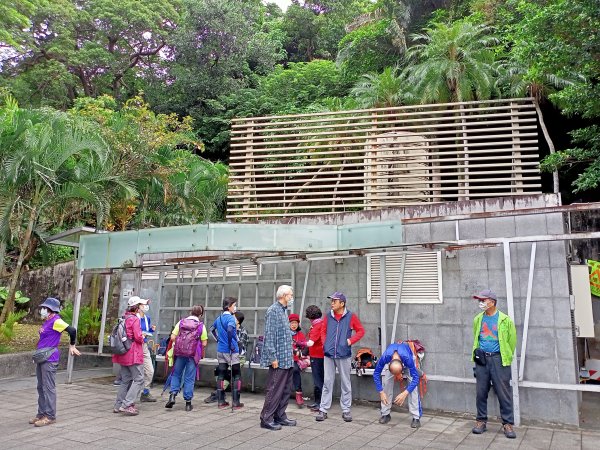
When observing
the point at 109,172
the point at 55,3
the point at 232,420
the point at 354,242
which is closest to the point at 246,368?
the point at 232,420

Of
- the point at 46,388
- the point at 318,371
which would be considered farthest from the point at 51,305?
the point at 318,371

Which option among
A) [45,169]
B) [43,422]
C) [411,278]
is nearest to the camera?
[43,422]

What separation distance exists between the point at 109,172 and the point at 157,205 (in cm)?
294

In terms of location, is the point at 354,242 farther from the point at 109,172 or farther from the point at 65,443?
the point at 109,172

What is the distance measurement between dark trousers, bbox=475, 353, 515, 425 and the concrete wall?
0.70m

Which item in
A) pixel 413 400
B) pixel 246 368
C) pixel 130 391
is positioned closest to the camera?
pixel 413 400

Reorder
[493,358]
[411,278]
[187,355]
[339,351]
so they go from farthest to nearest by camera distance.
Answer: [411,278] < [187,355] < [339,351] < [493,358]

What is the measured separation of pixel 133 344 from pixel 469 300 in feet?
15.8

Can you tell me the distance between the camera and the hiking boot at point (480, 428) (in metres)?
5.90

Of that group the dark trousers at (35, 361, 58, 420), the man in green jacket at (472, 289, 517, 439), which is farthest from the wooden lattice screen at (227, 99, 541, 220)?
the dark trousers at (35, 361, 58, 420)

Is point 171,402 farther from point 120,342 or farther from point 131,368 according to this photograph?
point 120,342

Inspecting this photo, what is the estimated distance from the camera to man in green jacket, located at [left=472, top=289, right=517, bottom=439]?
229 inches

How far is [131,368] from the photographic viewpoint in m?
6.82

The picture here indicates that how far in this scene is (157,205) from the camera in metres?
14.3
